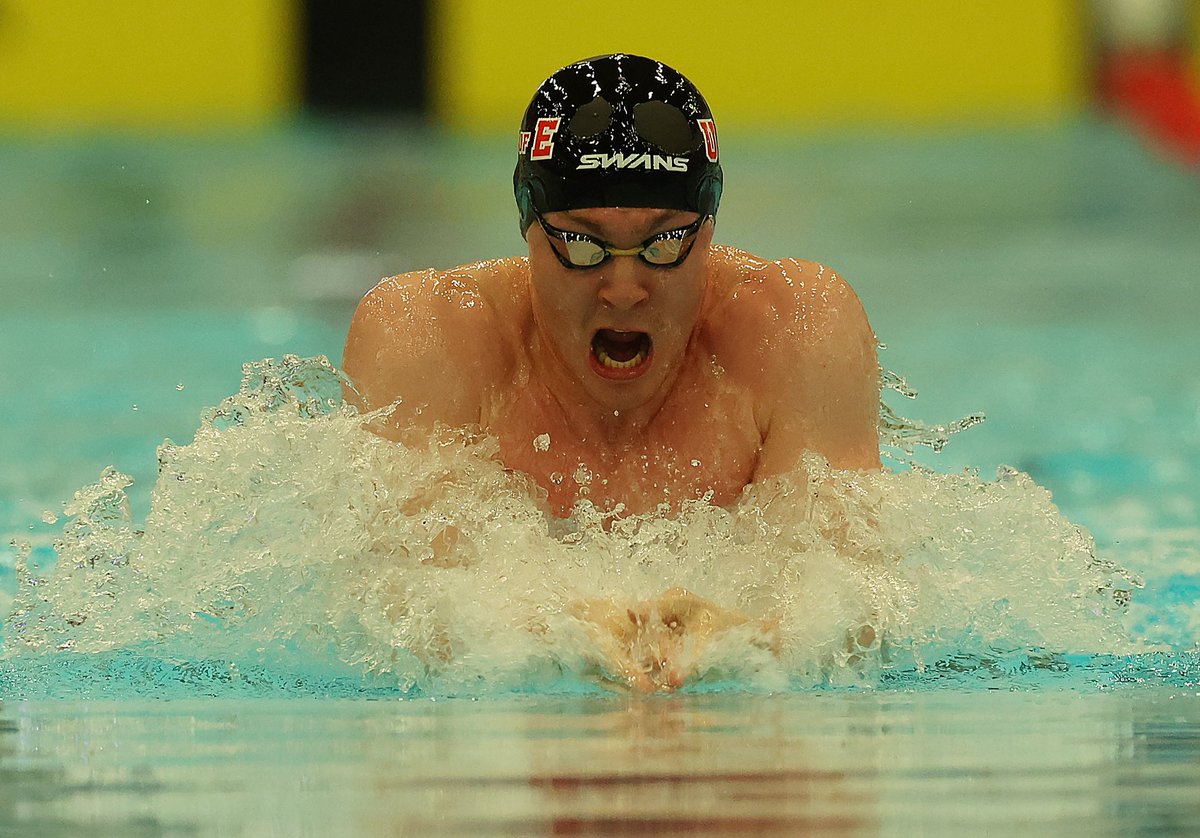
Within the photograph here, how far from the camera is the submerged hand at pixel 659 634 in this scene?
261cm

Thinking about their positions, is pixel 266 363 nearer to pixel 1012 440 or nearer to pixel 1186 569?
pixel 1186 569

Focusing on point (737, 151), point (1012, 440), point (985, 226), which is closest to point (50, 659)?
point (1012, 440)

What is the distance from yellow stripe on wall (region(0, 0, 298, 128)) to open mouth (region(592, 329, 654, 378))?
28.2 feet

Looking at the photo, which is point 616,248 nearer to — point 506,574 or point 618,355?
point 618,355

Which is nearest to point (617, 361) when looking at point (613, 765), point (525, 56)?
point (613, 765)

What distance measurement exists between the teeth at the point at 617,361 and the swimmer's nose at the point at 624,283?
0.43 ft

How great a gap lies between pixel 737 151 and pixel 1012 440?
577cm

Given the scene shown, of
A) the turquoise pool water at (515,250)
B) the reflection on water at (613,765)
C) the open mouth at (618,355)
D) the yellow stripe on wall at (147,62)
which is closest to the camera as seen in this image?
the reflection on water at (613,765)

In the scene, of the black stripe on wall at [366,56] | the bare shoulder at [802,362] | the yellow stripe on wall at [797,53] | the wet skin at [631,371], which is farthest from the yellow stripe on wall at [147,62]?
the bare shoulder at [802,362]

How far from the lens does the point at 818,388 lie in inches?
119

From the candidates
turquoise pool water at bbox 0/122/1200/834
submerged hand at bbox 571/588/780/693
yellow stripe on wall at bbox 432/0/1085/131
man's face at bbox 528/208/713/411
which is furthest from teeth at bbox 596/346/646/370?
yellow stripe on wall at bbox 432/0/1085/131

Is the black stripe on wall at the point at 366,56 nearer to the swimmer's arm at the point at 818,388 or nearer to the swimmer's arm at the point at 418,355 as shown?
the swimmer's arm at the point at 418,355

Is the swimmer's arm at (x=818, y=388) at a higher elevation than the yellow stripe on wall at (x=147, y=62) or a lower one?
lower

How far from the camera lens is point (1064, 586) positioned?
3033 millimetres
